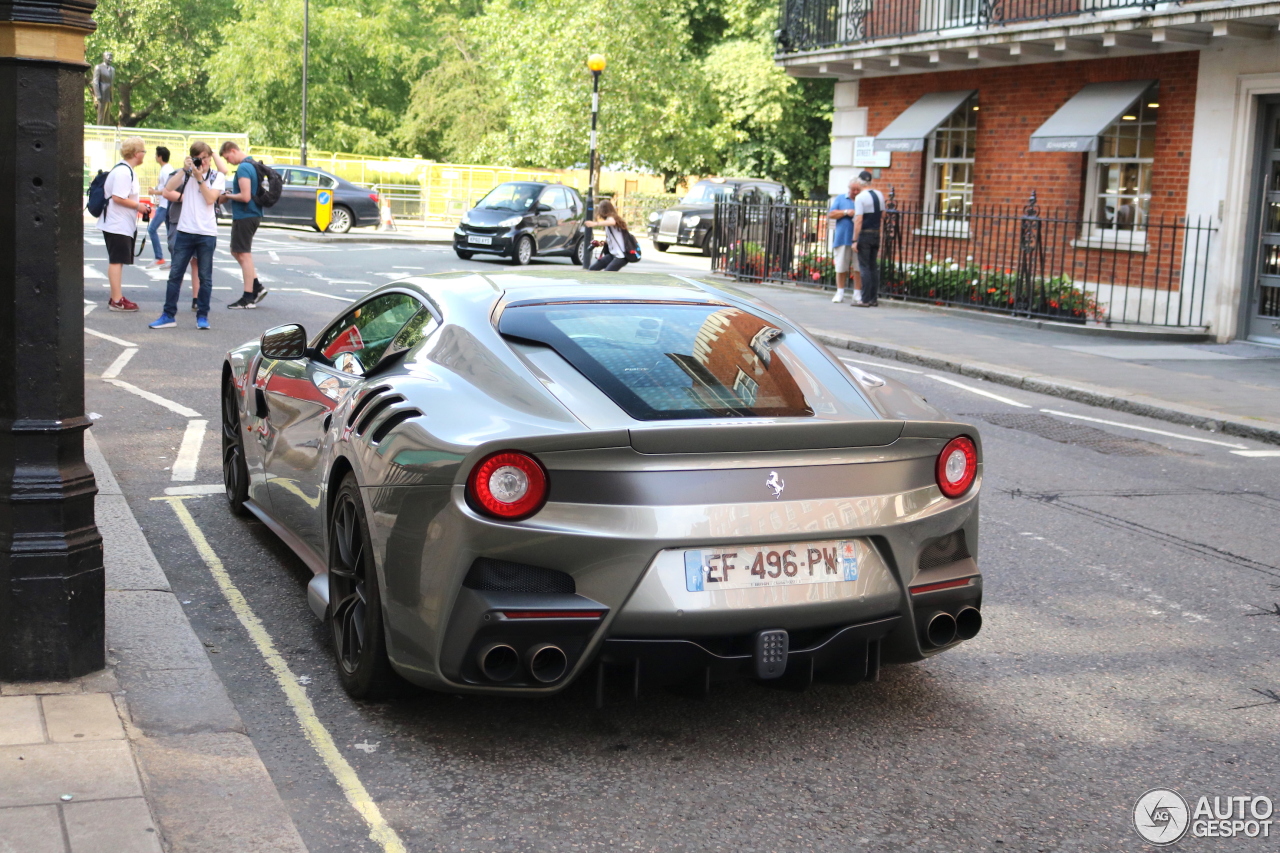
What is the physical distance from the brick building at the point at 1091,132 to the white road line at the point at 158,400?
12.3 metres

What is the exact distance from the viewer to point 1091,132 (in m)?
18.8

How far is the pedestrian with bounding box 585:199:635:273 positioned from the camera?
1838cm

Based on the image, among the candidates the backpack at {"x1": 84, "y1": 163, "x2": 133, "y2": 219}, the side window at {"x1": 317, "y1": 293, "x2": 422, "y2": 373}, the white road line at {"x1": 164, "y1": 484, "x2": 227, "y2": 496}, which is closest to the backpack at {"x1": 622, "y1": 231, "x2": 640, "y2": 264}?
the backpack at {"x1": 84, "y1": 163, "x2": 133, "y2": 219}

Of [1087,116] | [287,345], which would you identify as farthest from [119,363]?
[1087,116]

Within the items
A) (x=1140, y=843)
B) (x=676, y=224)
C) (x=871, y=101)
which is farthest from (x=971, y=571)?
(x=676, y=224)

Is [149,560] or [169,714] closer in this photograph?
[169,714]

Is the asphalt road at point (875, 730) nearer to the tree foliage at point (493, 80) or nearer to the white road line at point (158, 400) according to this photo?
the white road line at point (158, 400)

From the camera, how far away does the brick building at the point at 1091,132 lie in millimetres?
17312

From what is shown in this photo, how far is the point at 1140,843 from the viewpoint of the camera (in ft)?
11.6

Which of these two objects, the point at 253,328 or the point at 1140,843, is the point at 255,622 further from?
the point at 253,328

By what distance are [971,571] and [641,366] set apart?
1169mm

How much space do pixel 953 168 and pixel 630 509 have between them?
20.2 metres

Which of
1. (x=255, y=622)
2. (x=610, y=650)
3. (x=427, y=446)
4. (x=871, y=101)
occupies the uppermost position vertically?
(x=871, y=101)

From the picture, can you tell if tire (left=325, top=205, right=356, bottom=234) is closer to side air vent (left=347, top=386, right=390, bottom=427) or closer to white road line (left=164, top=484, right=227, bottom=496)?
white road line (left=164, top=484, right=227, bottom=496)
